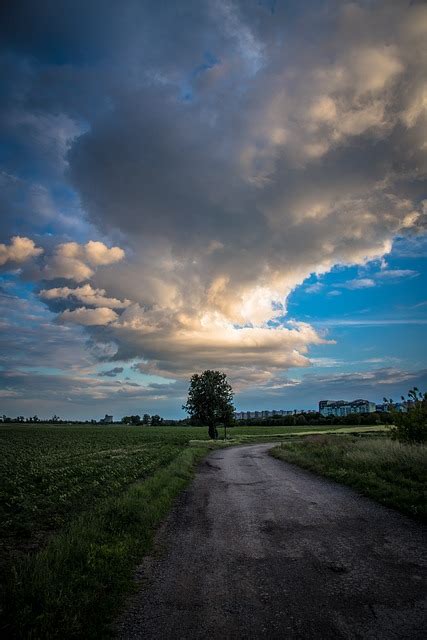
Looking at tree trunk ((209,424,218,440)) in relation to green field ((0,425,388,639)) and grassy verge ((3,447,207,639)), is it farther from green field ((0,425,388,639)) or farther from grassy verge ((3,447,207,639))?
grassy verge ((3,447,207,639))

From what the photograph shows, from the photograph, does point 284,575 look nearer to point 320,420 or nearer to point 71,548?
point 71,548

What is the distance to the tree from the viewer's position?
196ft

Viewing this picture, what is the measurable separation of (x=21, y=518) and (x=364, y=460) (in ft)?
49.4

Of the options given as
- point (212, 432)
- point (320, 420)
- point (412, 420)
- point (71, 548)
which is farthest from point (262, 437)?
point (320, 420)

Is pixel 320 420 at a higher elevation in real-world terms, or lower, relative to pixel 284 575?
lower

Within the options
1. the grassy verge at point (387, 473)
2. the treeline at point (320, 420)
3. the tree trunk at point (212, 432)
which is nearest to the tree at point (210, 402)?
the tree trunk at point (212, 432)

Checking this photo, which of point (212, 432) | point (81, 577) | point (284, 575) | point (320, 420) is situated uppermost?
point (81, 577)

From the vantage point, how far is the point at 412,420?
18.5 m

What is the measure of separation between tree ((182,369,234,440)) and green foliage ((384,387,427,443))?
41951mm

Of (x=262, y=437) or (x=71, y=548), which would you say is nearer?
(x=71, y=548)

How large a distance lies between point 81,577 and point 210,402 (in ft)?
179

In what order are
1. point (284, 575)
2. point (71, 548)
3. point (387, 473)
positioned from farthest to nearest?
point (387, 473), point (71, 548), point (284, 575)

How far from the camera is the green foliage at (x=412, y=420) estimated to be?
18.1 meters

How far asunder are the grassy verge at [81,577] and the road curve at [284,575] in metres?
0.42
